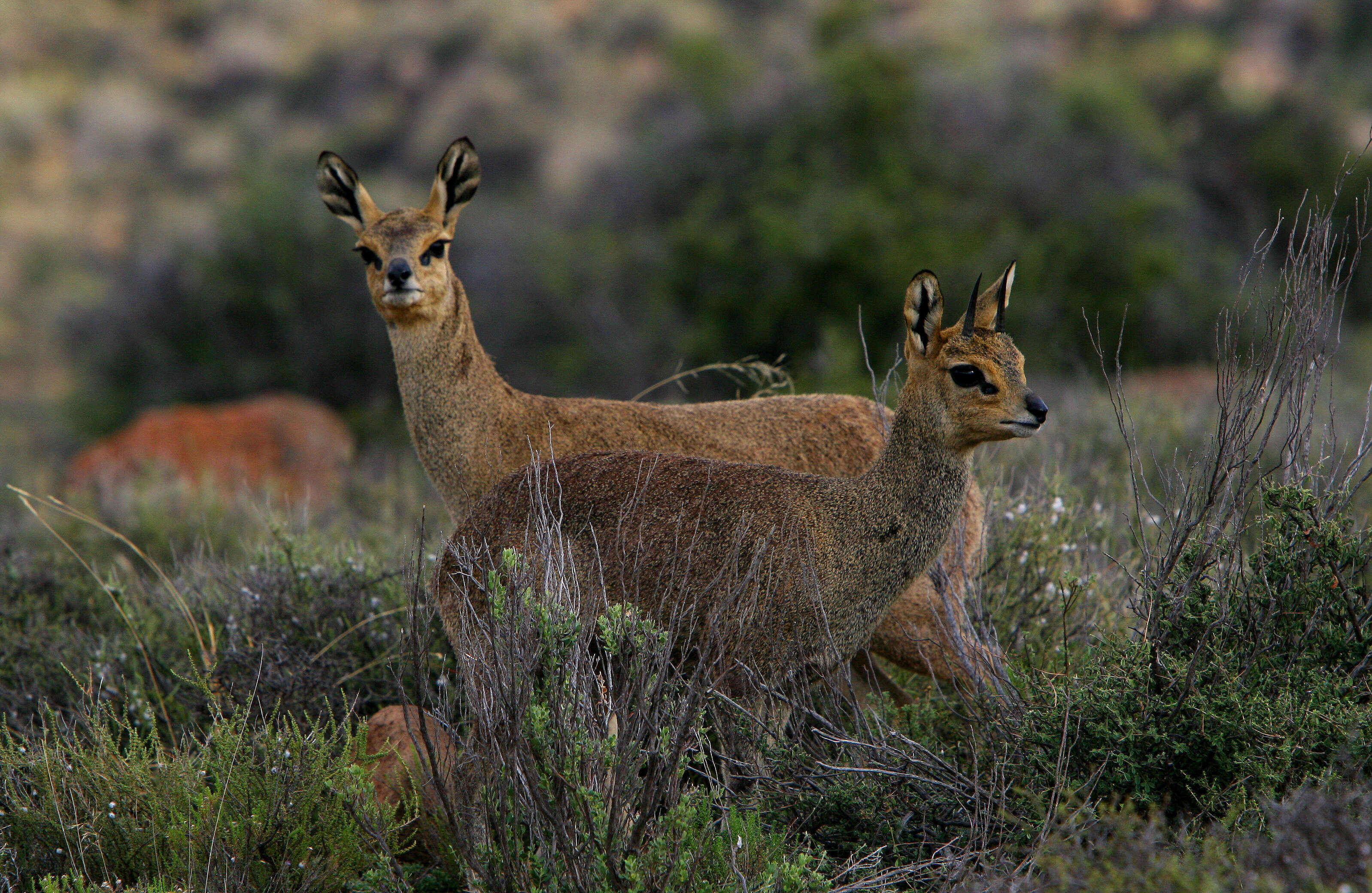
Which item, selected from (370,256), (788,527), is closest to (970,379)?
(788,527)

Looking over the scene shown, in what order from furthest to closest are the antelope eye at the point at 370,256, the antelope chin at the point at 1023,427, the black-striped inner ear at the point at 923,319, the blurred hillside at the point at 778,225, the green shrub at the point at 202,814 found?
the blurred hillside at the point at 778,225, the antelope eye at the point at 370,256, the black-striped inner ear at the point at 923,319, the antelope chin at the point at 1023,427, the green shrub at the point at 202,814

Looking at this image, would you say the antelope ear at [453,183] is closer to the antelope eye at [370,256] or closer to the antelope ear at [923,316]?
the antelope eye at [370,256]

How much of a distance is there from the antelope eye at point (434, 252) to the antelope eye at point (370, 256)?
21cm

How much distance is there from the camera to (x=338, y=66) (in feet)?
138

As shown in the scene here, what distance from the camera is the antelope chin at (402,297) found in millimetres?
6223

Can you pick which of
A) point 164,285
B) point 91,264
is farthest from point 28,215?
Result: point 164,285

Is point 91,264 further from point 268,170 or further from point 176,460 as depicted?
point 176,460

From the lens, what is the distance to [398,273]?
20.3 feet

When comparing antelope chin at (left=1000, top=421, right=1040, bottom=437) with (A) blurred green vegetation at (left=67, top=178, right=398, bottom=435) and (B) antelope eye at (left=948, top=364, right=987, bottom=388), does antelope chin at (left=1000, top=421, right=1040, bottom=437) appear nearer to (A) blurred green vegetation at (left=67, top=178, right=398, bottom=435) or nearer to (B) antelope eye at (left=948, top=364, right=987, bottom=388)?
(B) antelope eye at (left=948, top=364, right=987, bottom=388)

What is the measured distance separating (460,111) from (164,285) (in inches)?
747

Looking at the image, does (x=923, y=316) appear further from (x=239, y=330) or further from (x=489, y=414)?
(x=239, y=330)

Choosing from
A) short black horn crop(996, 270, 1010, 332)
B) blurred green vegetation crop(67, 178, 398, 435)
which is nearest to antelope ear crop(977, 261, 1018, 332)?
short black horn crop(996, 270, 1010, 332)

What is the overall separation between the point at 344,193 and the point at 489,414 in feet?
4.74

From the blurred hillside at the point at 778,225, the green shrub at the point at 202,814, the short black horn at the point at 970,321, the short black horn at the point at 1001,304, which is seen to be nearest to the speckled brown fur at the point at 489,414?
the short black horn at the point at 1001,304
